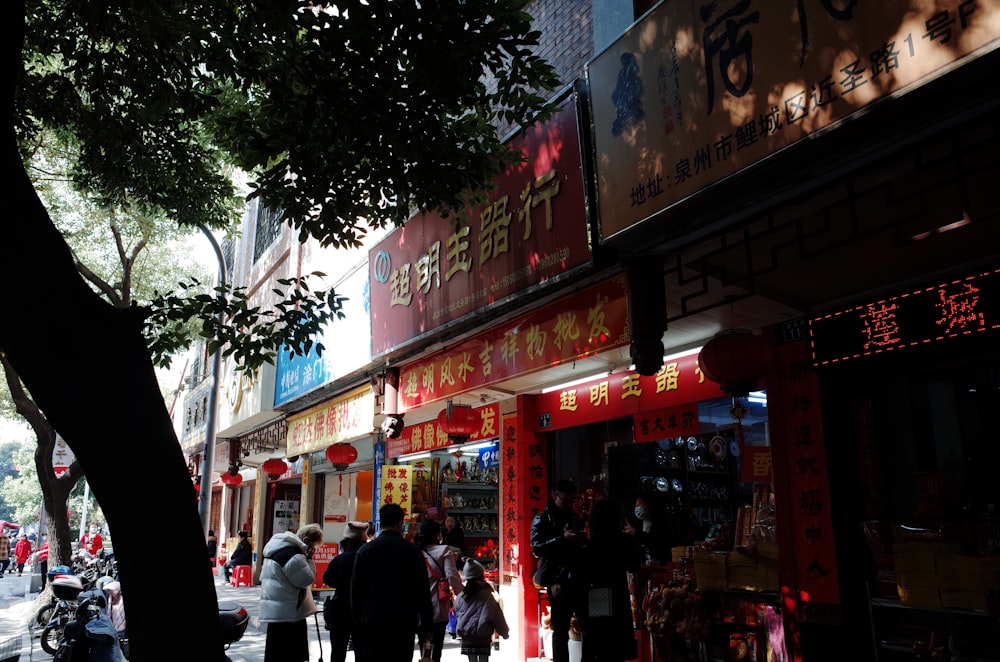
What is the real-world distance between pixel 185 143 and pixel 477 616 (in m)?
6.51

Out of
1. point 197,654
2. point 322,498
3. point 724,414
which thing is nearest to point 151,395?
point 197,654

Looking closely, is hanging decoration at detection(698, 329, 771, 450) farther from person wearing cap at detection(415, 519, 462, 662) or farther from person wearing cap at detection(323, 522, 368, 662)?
person wearing cap at detection(323, 522, 368, 662)

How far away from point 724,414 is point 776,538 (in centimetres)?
308

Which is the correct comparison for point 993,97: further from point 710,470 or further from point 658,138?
point 710,470

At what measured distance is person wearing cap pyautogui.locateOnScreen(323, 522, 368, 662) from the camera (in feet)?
23.0

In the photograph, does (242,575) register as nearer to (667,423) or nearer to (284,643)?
(284,643)

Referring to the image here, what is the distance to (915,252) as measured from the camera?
18.3 feet

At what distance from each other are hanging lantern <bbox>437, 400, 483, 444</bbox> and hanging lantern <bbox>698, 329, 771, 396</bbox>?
15.2 feet

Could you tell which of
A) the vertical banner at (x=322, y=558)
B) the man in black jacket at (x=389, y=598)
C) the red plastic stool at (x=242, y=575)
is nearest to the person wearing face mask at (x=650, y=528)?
the man in black jacket at (x=389, y=598)

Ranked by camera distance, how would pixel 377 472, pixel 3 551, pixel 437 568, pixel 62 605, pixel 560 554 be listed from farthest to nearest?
pixel 3 551
pixel 377 472
pixel 62 605
pixel 437 568
pixel 560 554

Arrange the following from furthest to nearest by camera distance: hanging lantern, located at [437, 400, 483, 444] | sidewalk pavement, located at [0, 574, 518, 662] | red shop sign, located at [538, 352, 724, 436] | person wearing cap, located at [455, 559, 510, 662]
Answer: hanging lantern, located at [437, 400, 483, 444]
sidewalk pavement, located at [0, 574, 518, 662]
red shop sign, located at [538, 352, 724, 436]
person wearing cap, located at [455, 559, 510, 662]

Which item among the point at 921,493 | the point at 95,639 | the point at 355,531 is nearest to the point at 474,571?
the point at 355,531

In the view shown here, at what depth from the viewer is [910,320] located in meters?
5.96

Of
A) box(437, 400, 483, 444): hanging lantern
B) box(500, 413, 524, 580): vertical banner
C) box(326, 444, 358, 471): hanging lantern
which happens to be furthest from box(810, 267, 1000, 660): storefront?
box(326, 444, 358, 471): hanging lantern
